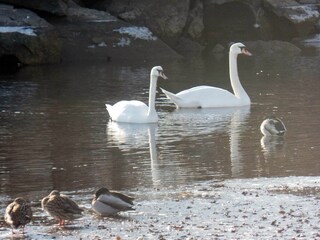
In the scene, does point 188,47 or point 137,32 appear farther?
point 188,47

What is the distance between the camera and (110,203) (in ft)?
32.5

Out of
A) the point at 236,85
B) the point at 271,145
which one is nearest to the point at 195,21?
the point at 236,85

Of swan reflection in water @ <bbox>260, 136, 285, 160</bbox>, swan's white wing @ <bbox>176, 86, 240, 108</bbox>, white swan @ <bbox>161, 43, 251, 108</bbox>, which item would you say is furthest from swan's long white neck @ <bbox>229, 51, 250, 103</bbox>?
swan reflection in water @ <bbox>260, 136, 285, 160</bbox>

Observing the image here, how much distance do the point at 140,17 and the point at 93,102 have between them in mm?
15424

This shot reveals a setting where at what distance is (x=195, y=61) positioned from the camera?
103 ft

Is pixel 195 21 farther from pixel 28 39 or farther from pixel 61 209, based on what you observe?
pixel 61 209

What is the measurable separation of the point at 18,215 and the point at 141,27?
24.7 m

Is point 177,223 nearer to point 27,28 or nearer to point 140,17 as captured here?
point 27,28

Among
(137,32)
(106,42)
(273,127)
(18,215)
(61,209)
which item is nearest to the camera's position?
(18,215)

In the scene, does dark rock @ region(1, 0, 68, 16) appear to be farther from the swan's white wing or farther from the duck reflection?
the duck reflection

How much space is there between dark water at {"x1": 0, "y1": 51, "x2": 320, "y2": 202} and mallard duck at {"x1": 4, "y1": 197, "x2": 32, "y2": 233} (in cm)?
207

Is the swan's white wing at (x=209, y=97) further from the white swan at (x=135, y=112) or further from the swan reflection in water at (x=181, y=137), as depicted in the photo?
the white swan at (x=135, y=112)

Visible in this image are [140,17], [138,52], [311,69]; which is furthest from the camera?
[140,17]

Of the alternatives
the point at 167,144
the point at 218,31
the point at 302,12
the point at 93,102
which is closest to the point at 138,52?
the point at 218,31
